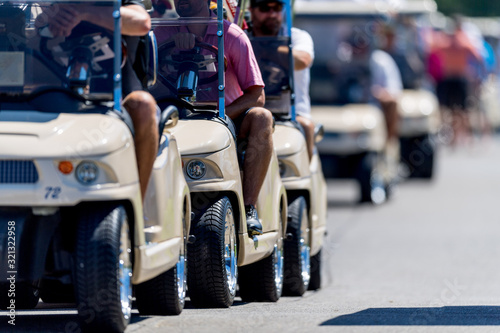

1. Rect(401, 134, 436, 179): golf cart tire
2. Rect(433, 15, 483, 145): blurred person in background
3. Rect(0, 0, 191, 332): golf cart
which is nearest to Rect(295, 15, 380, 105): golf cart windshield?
Rect(401, 134, 436, 179): golf cart tire

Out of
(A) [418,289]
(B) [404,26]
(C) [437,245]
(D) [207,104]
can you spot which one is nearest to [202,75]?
(D) [207,104]

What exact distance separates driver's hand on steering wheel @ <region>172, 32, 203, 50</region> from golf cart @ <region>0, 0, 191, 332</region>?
124cm

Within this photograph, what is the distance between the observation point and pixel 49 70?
6.53 metres

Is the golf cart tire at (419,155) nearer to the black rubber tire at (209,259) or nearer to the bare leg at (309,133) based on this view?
the bare leg at (309,133)

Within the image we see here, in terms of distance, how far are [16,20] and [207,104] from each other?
163 cm

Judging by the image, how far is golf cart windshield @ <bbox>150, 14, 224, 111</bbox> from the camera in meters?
7.99

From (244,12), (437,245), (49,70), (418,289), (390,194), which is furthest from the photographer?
(390,194)

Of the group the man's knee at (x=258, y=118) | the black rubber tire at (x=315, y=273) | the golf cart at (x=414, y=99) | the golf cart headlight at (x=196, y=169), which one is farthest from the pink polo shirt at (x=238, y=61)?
the golf cart at (x=414, y=99)

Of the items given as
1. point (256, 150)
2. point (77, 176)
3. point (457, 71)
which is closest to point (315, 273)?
point (256, 150)

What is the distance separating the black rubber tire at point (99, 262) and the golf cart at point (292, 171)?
3.14m

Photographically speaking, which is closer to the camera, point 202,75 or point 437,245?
point 202,75

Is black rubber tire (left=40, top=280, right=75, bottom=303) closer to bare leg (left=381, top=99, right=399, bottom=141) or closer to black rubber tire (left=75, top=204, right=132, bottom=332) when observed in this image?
black rubber tire (left=75, top=204, right=132, bottom=332)

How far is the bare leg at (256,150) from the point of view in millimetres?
8258

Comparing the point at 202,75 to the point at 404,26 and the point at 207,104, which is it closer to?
the point at 207,104
